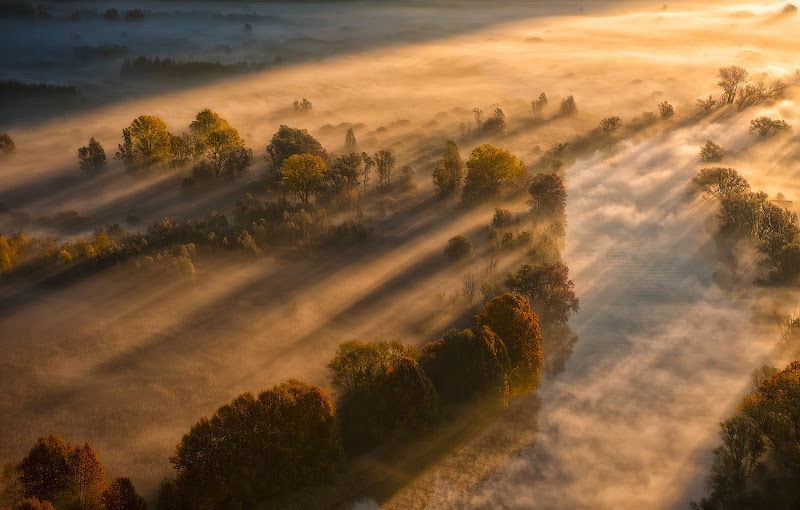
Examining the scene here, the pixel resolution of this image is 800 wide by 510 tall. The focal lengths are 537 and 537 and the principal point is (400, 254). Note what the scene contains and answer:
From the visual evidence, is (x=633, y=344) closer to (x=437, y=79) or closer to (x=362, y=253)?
(x=362, y=253)

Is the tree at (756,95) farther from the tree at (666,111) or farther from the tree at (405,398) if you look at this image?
the tree at (405,398)

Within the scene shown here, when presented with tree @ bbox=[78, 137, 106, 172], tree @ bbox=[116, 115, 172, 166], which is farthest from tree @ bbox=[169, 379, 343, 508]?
tree @ bbox=[78, 137, 106, 172]

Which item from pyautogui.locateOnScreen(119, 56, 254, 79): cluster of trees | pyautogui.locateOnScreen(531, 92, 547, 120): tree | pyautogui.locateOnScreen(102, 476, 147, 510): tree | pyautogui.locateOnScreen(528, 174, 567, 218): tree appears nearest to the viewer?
pyautogui.locateOnScreen(102, 476, 147, 510): tree

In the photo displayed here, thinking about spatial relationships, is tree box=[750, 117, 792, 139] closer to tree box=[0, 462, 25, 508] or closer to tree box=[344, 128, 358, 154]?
tree box=[344, 128, 358, 154]

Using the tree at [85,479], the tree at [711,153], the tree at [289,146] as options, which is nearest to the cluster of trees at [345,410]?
the tree at [85,479]

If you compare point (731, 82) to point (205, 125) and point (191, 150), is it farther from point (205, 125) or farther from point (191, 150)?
point (191, 150)

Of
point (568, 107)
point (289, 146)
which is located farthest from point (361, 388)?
point (568, 107)
